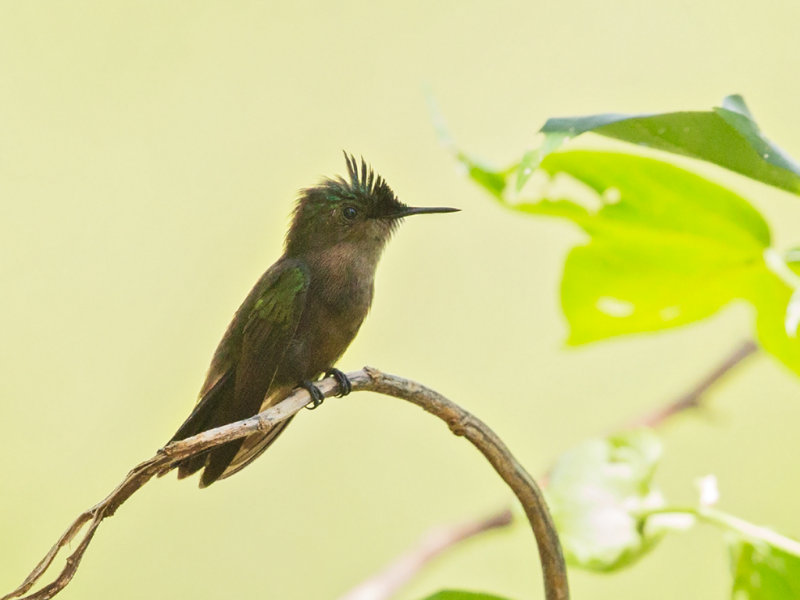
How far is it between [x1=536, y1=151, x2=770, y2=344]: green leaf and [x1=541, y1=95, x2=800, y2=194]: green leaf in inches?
5.6

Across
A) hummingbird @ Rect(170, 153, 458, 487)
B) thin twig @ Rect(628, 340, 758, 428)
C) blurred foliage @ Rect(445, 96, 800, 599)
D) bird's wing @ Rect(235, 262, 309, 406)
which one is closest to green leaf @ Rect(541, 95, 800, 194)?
blurred foliage @ Rect(445, 96, 800, 599)

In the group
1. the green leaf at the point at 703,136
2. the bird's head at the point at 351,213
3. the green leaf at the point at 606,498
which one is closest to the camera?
the green leaf at the point at 703,136

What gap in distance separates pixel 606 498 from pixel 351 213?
56 centimetres

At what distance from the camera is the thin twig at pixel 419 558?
1377 millimetres

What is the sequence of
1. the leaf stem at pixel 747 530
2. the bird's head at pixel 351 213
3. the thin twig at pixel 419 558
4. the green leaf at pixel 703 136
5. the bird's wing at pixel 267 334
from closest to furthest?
the green leaf at pixel 703 136 < the leaf stem at pixel 747 530 < the bird's wing at pixel 267 334 < the bird's head at pixel 351 213 < the thin twig at pixel 419 558

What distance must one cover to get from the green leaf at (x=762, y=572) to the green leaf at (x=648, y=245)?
24cm

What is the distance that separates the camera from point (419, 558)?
1436 mm

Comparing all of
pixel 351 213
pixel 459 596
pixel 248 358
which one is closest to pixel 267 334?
pixel 248 358

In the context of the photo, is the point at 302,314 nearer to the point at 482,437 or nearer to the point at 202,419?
the point at 202,419

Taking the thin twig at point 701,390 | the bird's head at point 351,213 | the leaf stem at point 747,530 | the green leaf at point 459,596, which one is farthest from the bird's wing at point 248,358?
the thin twig at point 701,390

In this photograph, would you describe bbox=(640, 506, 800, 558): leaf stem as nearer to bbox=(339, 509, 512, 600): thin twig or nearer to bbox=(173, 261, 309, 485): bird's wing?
bbox=(173, 261, 309, 485): bird's wing

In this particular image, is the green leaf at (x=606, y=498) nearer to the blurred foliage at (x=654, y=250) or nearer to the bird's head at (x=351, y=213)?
the blurred foliage at (x=654, y=250)

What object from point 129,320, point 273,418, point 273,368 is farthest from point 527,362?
point 273,418

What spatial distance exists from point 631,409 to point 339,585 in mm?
1059
